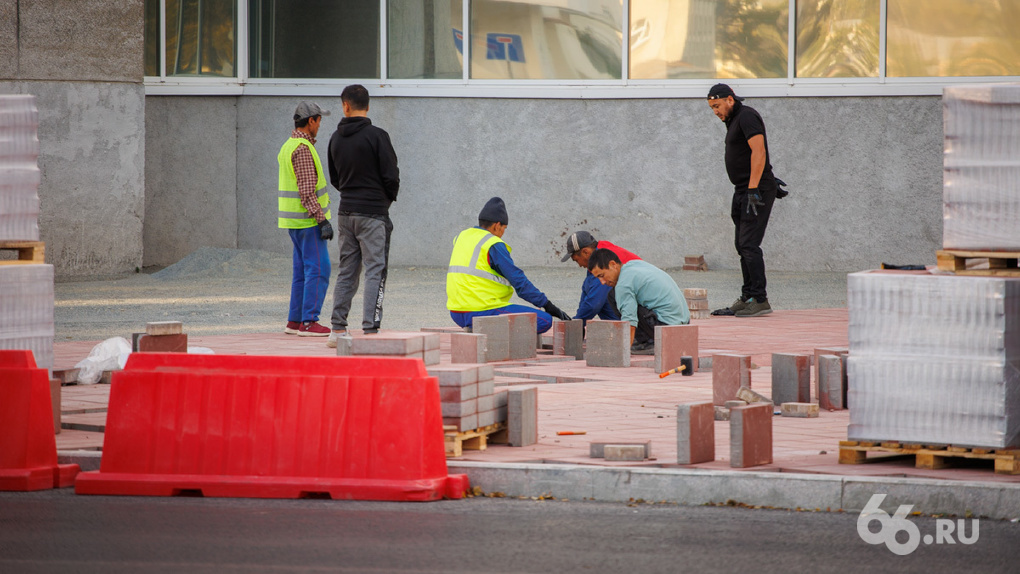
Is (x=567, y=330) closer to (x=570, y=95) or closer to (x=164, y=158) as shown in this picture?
(x=570, y=95)

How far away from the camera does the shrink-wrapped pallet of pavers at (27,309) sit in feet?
26.1

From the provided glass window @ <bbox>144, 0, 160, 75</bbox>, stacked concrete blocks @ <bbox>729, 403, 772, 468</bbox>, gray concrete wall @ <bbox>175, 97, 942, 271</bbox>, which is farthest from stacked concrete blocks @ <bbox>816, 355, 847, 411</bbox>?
glass window @ <bbox>144, 0, 160, 75</bbox>

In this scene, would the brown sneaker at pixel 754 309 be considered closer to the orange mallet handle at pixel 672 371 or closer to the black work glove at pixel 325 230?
the orange mallet handle at pixel 672 371

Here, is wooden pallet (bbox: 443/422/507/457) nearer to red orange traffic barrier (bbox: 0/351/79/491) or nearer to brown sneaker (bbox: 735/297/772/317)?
red orange traffic barrier (bbox: 0/351/79/491)

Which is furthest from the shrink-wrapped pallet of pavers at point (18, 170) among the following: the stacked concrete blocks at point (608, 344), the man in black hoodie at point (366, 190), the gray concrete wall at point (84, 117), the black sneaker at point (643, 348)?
the gray concrete wall at point (84, 117)

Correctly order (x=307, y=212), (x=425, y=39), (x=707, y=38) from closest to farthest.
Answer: (x=307, y=212) → (x=707, y=38) → (x=425, y=39)

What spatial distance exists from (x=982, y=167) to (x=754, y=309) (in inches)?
293

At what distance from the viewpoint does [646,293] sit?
10.6 metres

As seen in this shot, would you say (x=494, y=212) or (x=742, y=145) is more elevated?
(x=742, y=145)

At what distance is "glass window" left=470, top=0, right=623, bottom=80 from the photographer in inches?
763

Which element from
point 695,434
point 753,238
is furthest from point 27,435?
point 753,238

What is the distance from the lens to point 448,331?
1138 cm

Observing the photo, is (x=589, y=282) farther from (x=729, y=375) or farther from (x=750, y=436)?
(x=750, y=436)

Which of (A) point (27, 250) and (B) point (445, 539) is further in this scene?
(A) point (27, 250)
